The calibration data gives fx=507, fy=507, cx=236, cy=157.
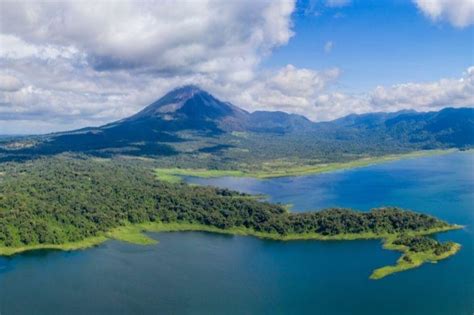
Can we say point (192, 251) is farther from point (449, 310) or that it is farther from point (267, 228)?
point (449, 310)

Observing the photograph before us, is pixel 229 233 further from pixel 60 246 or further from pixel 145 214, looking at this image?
pixel 60 246

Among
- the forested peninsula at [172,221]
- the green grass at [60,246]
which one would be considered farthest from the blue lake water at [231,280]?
the forested peninsula at [172,221]

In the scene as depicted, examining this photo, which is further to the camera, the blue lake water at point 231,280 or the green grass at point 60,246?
the green grass at point 60,246

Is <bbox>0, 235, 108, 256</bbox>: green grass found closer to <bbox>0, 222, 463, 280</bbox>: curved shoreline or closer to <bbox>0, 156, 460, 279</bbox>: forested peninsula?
<bbox>0, 222, 463, 280</bbox>: curved shoreline

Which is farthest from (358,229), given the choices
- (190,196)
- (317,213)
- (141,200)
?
(141,200)

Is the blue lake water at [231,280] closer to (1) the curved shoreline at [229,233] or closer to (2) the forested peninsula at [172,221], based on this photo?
(1) the curved shoreline at [229,233]

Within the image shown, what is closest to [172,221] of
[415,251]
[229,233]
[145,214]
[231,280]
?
[145,214]
